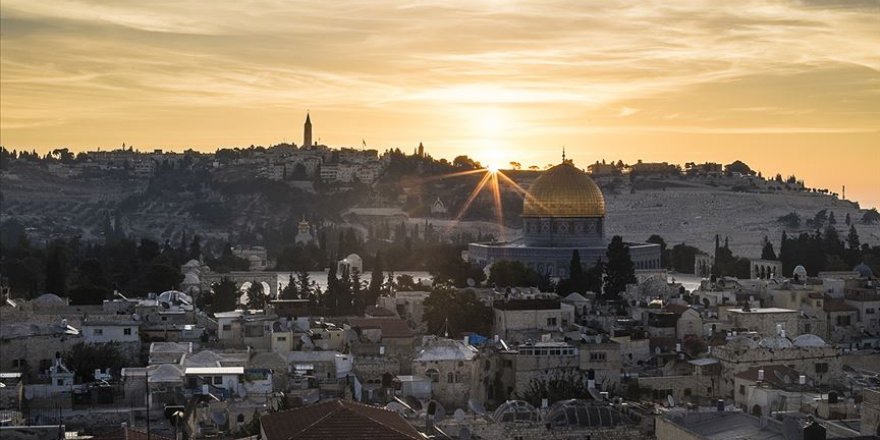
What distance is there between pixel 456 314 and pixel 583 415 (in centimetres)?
1161

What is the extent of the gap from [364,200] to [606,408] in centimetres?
8606

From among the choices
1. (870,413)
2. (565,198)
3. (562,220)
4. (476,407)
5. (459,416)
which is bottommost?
(476,407)

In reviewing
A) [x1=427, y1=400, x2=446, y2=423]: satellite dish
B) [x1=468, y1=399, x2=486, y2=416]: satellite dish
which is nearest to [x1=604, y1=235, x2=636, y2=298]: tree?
[x1=468, y1=399, x2=486, y2=416]: satellite dish

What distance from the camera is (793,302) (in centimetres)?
3678

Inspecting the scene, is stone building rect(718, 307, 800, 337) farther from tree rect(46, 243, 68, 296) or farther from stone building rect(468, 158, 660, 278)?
tree rect(46, 243, 68, 296)

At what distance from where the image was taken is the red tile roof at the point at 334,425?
17.8 m

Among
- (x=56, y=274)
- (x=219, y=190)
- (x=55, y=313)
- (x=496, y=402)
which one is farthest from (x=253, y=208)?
(x=496, y=402)

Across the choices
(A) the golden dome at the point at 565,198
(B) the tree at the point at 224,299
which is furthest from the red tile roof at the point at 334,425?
(A) the golden dome at the point at 565,198

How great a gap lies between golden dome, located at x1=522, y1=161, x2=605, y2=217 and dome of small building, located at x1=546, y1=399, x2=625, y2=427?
91.4 feet

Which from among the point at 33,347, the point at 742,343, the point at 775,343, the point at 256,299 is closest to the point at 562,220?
the point at 256,299

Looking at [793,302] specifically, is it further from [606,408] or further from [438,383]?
[606,408]

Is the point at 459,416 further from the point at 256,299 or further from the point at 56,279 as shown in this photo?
the point at 56,279

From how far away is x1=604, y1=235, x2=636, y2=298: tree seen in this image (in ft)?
136

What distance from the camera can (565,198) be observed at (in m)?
51.3
